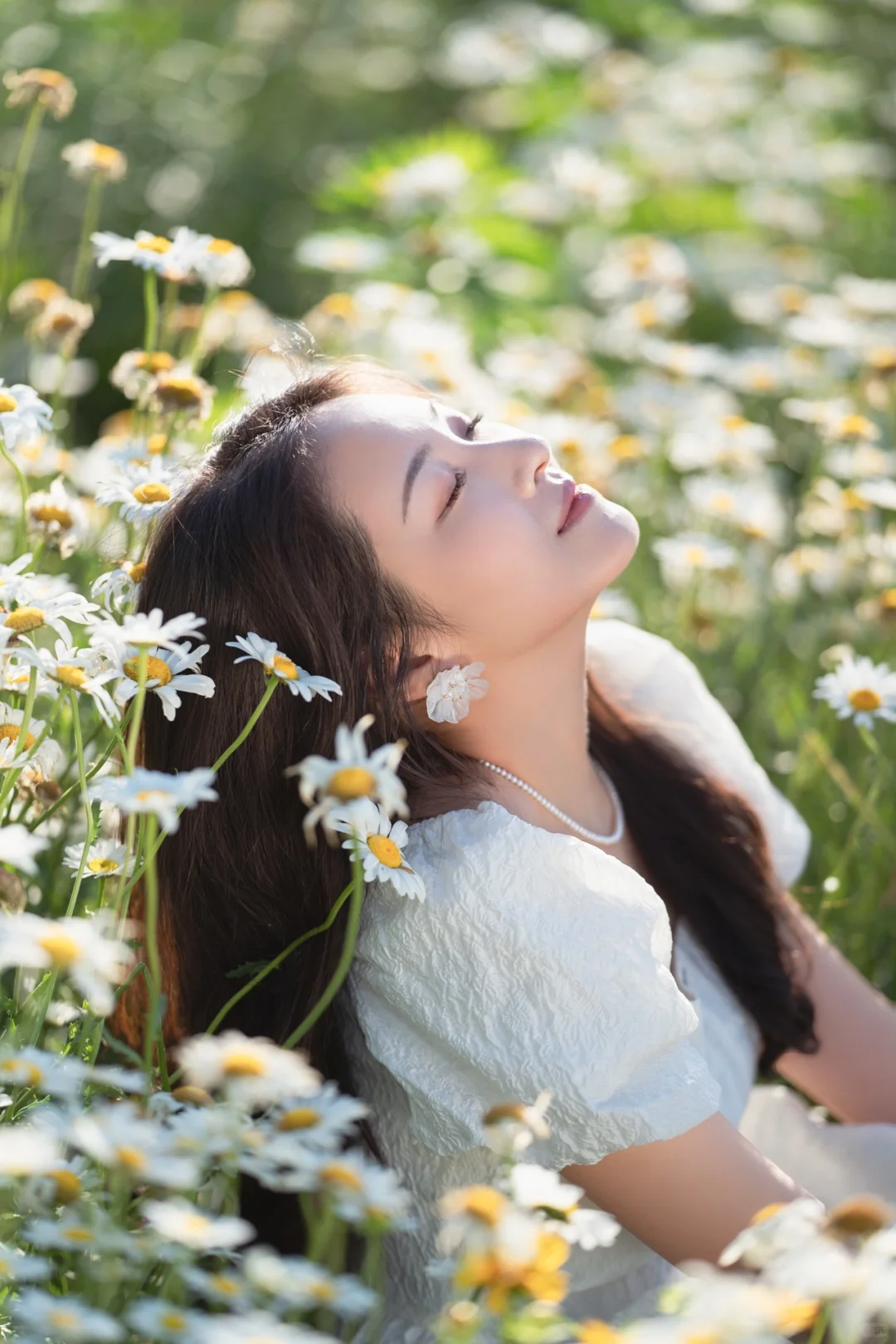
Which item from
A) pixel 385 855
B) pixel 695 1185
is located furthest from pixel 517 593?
pixel 695 1185

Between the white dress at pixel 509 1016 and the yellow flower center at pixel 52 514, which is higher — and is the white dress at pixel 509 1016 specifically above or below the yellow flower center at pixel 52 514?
below

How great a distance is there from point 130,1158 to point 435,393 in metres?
1.04

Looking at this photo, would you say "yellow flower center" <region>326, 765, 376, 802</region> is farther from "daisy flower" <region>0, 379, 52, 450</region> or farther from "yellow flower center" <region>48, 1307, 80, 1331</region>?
"daisy flower" <region>0, 379, 52, 450</region>

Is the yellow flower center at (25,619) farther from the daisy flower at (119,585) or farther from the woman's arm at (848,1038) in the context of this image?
the woman's arm at (848,1038)

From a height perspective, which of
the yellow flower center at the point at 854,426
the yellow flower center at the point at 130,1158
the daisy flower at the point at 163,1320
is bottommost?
the yellow flower center at the point at 854,426

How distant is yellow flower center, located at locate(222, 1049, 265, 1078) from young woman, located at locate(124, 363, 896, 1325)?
1.37 ft

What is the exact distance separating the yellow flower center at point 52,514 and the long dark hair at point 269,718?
143 mm

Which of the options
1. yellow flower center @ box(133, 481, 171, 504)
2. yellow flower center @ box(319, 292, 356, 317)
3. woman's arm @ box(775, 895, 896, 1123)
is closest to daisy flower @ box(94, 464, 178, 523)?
yellow flower center @ box(133, 481, 171, 504)

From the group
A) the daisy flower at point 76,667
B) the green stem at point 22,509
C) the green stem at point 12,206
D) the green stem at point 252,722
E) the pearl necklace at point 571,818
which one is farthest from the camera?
the green stem at point 12,206

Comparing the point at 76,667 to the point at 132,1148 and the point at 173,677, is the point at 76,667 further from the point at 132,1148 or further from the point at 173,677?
the point at 132,1148

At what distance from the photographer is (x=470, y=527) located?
116 centimetres

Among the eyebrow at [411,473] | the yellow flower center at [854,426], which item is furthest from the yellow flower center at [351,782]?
the yellow flower center at [854,426]

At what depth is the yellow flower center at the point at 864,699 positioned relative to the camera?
54.4 inches

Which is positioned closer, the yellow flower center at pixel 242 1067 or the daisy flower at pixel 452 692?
the yellow flower center at pixel 242 1067
